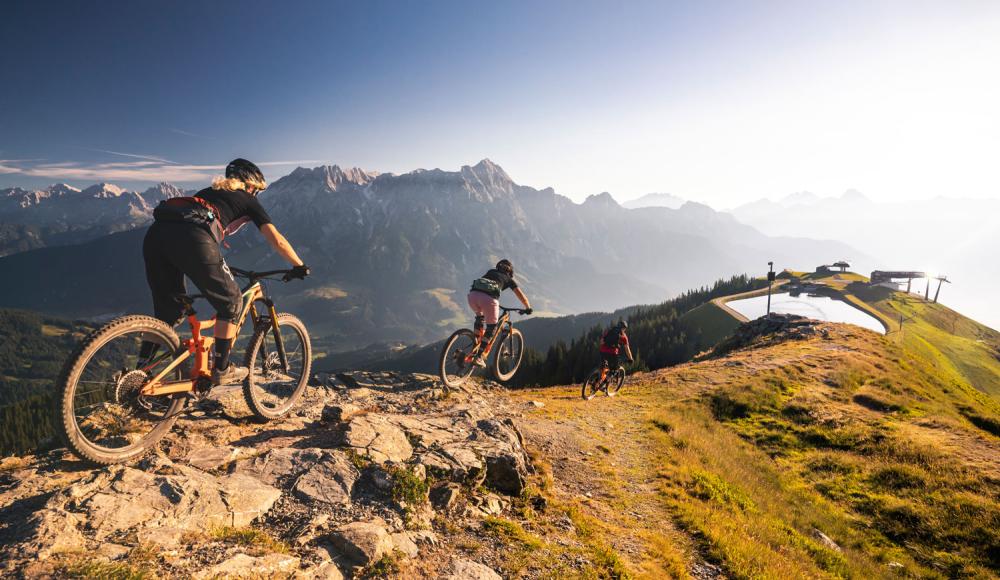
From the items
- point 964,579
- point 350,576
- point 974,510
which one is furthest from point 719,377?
point 350,576

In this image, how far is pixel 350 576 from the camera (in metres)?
4.66

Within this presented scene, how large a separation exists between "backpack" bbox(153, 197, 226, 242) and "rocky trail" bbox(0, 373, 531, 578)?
3540 millimetres

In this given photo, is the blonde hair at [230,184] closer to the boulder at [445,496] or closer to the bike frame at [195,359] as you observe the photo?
the bike frame at [195,359]

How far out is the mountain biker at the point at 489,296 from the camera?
13461 mm

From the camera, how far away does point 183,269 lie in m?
6.40

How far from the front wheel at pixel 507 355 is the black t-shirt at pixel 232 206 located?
9.62 metres

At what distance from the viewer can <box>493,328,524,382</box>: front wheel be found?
50.1 ft

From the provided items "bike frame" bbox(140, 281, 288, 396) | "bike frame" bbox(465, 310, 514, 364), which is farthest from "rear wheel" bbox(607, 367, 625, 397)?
"bike frame" bbox(140, 281, 288, 396)

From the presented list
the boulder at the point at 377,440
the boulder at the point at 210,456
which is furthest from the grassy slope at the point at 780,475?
the boulder at the point at 210,456

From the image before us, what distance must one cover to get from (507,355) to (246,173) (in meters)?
10.8

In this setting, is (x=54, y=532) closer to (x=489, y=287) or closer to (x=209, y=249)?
(x=209, y=249)

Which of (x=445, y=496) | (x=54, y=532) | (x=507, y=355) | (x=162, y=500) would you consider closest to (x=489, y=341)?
(x=507, y=355)

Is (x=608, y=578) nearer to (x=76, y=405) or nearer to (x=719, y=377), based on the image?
(x=76, y=405)

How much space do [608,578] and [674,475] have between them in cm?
644
